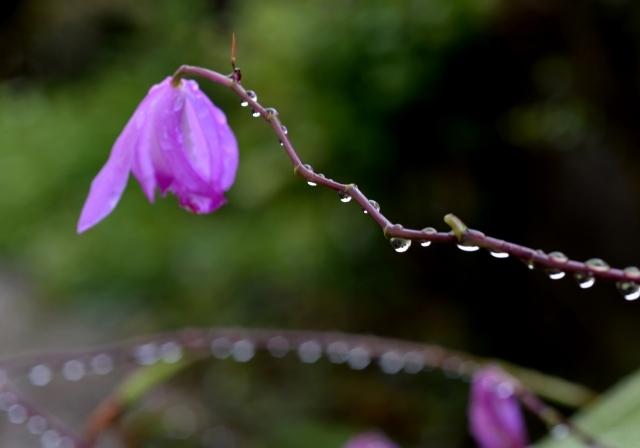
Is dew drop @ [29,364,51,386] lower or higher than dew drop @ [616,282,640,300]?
lower

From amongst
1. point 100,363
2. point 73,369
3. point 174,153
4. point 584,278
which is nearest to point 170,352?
point 100,363

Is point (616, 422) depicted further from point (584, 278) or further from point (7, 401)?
point (7, 401)

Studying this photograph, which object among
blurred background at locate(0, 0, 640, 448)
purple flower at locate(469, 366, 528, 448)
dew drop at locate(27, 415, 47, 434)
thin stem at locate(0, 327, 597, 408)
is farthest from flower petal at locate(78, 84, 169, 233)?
blurred background at locate(0, 0, 640, 448)

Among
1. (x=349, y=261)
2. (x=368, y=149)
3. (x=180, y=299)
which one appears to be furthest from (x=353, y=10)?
(x=180, y=299)

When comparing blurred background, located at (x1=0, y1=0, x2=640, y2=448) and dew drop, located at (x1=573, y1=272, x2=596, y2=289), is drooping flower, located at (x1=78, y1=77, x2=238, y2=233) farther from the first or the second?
blurred background, located at (x1=0, y1=0, x2=640, y2=448)

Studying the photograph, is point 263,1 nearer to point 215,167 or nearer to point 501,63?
point 501,63
